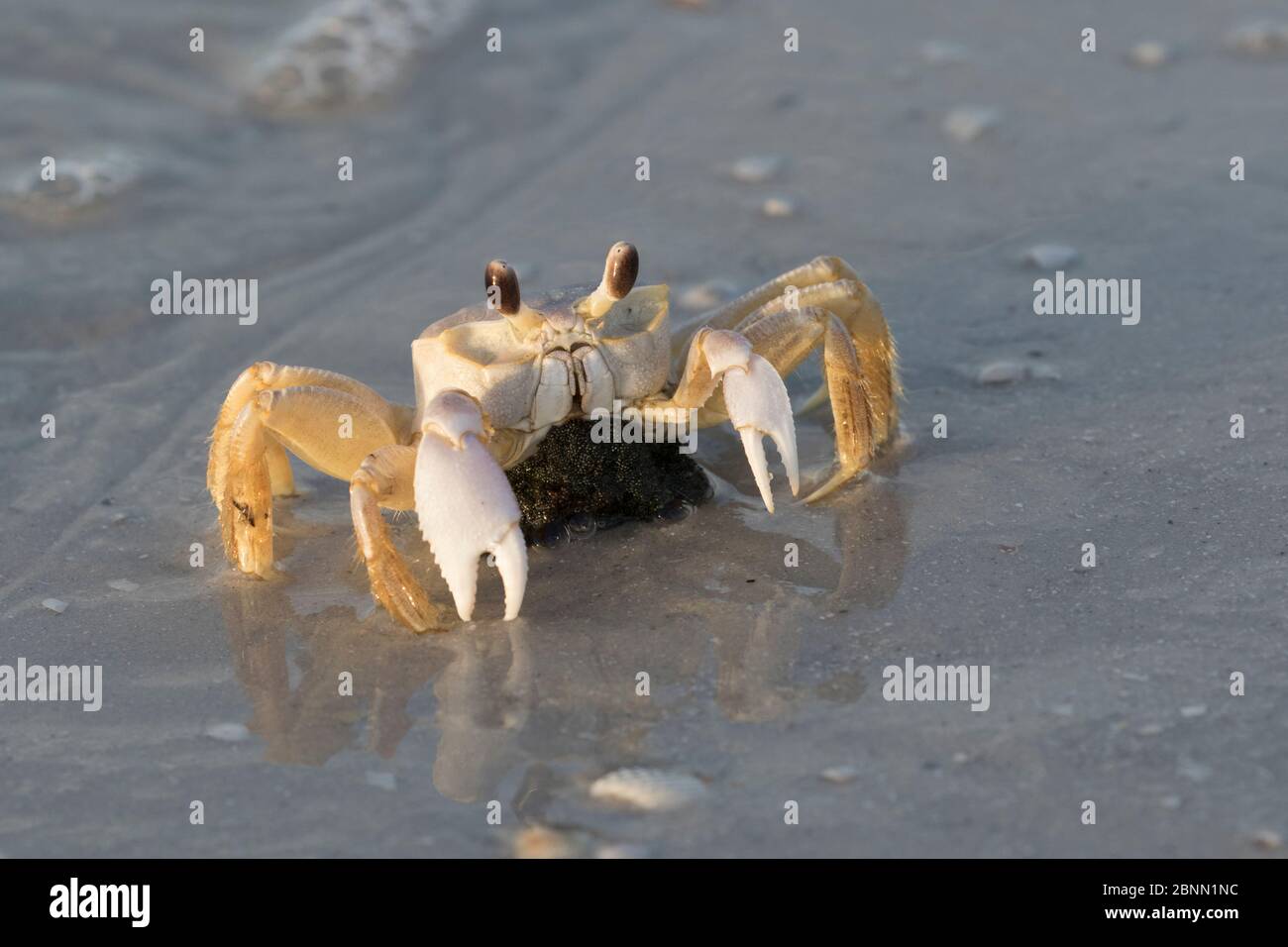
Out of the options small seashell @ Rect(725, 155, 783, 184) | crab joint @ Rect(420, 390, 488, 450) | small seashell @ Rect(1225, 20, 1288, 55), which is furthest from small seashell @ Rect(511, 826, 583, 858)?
small seashell @ Rect(1225, 20, 1288, 55)

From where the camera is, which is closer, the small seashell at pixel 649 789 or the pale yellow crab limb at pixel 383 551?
the small seashell at pixel 649 789

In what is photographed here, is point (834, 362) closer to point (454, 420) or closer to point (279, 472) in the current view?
point (454, 420)

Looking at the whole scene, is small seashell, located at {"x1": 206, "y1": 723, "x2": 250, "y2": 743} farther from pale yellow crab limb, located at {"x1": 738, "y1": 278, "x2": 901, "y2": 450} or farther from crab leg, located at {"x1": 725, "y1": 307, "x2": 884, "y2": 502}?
pale yellow crab limb, located at {"x1": 738, "y1": 278, "x2": 901, "y2": 450}

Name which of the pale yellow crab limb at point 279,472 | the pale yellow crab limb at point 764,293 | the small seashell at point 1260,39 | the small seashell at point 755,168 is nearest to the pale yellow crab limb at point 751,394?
the pale yellow crab limb at point 764,293

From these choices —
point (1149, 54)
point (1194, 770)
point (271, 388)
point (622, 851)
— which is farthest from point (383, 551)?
point (1149, 54)

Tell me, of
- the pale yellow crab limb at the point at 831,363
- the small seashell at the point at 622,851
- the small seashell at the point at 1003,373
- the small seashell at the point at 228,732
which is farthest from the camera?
the small seashell at the point at 1003,373

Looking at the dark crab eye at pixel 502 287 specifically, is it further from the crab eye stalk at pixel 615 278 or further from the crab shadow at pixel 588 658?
the crab shadow at pixel 588 658
